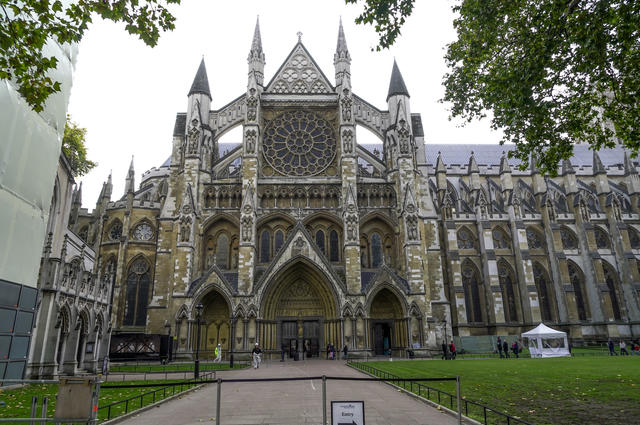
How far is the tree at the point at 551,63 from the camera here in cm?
1015

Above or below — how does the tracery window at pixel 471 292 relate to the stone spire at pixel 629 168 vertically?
below

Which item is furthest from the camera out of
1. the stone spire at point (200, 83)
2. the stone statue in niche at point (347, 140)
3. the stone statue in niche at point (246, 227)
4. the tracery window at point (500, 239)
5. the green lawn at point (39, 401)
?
the tracery window at point (500, 239)

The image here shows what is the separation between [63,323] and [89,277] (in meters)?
2.95

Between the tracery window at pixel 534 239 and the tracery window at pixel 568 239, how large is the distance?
2228mm

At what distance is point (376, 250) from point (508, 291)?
17.9 metres

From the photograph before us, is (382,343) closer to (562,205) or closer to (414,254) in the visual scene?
(414,254)

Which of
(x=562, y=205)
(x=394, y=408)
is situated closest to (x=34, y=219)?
(x=394, y=408)

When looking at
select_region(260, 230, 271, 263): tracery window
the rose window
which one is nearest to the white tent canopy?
select_region(260, 230, 271, 263): tracery window

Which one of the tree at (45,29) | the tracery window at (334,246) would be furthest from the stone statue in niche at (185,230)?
the tree at (45,29)

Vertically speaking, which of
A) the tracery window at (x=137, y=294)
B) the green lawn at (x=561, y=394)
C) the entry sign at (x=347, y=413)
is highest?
the tracery window at (x=137, y=294)

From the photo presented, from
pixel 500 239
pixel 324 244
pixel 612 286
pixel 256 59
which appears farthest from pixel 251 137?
pixel 612 286

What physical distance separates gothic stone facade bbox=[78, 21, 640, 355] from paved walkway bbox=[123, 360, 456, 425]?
15.2 meters

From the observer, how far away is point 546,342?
31938mm

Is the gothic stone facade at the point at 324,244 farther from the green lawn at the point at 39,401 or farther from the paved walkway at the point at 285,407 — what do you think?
the paved walkway at the point at 285,407
